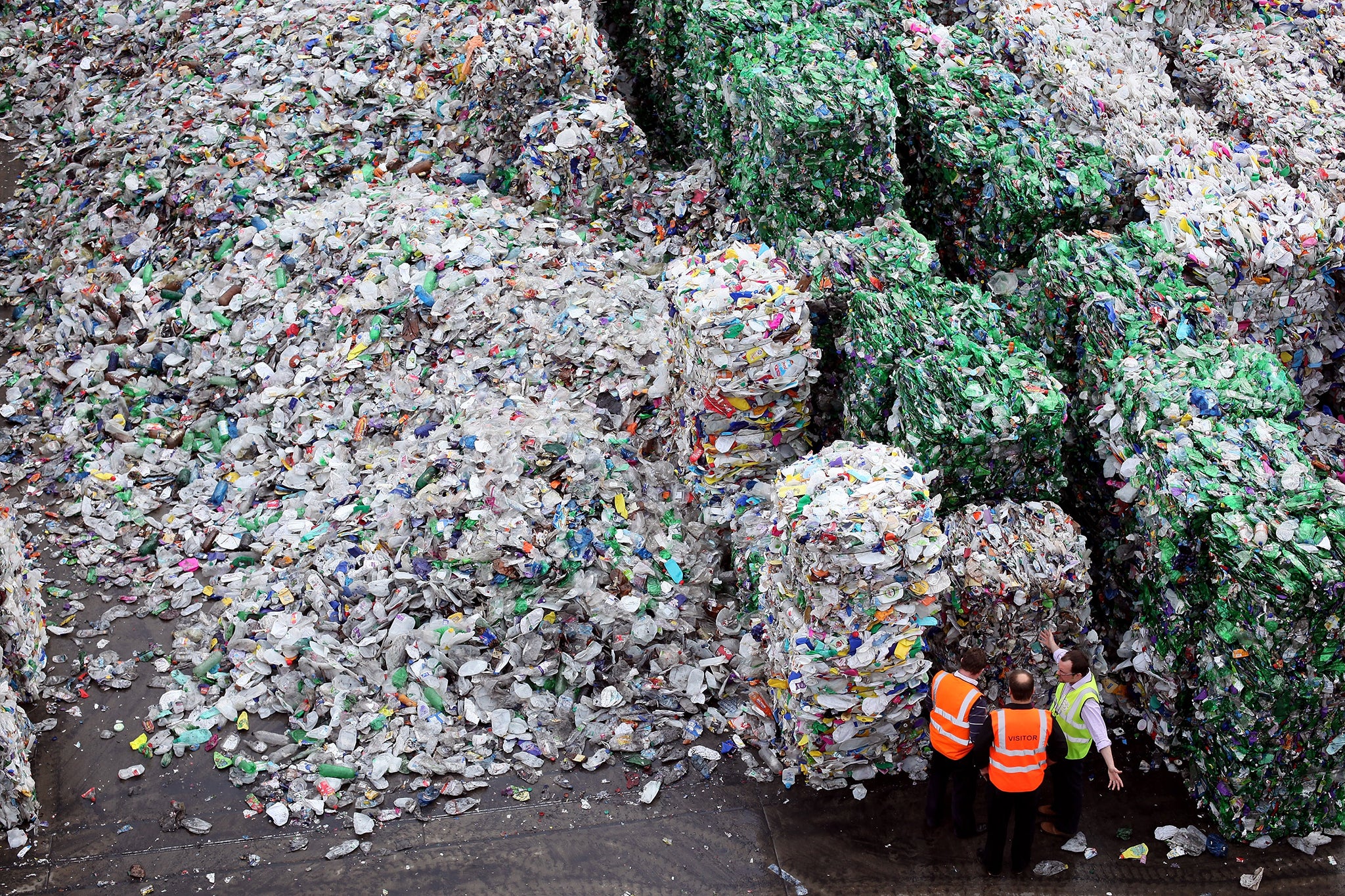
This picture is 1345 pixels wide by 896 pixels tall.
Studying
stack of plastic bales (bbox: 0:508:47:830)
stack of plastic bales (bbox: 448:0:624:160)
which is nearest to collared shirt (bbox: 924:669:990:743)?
stack of plastic bales (bbox: 0:508:47:830)

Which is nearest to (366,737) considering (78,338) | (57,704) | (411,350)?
(57,704)

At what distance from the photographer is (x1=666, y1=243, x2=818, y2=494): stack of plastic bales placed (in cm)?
668

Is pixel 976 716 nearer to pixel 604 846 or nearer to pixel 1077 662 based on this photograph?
pixel 1077 662

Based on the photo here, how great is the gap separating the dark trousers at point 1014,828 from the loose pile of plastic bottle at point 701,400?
0.67 m

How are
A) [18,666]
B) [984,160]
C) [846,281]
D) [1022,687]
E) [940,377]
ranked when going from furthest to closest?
[984,160] < [846,281] < [18,666] < [940,377] < [1022,687]

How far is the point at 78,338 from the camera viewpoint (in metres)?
9.34

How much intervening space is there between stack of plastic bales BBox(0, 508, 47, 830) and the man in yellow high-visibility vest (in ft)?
18.7

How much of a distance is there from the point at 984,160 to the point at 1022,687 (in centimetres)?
405

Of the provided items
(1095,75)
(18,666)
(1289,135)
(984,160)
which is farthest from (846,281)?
(18,666)

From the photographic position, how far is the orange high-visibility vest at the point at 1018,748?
5551mm

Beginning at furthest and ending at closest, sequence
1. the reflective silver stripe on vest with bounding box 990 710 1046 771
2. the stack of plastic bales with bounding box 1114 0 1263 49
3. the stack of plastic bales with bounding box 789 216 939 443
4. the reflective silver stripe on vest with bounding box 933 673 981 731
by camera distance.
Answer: the stack of plastic bales with bounding box 1114 0 1263 49 → the stack of plastic bales with bounding box 789 216 939 443 → the reflective silver stripe on vest with bounding box 933 673 981 731 → the reflective silver stripe on vest with bounding box 990 710 1046 771

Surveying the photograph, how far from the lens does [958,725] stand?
571cm

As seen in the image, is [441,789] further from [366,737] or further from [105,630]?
[105,630]

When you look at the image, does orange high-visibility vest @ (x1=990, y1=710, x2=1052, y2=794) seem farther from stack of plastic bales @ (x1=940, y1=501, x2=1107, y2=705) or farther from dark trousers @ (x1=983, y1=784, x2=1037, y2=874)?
stack of plastic bales @ (x1=940, y1=501, x2=1107, y2=705)
